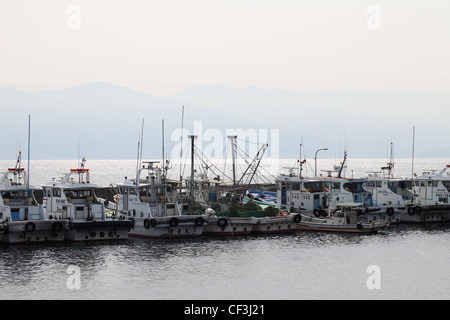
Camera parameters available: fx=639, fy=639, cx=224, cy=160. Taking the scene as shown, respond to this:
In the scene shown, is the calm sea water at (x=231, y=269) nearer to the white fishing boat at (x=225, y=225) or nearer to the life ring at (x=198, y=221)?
the life ring at (x=198, y=221)

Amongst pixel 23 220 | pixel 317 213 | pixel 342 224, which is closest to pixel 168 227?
pixel 23 220

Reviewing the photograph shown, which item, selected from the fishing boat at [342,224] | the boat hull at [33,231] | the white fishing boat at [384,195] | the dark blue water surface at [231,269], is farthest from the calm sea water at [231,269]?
the white fishing boat at [384,195]

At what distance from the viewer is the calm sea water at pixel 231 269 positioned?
33000mm

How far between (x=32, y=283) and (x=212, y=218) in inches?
720

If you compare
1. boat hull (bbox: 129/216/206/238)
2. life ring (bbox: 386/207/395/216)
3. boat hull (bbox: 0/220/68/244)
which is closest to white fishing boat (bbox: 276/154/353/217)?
life ring (bbox: 386/207/395/216)

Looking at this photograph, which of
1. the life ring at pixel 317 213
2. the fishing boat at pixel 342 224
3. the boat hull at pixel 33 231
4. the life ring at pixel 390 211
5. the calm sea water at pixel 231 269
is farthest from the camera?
the life ring at pixel 390 211

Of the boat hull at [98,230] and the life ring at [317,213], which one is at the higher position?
the life ring at [317,213]

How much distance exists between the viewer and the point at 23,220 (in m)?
45.2

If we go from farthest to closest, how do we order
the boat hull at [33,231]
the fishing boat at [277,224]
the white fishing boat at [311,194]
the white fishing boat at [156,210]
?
1. the white fishing boat at [311,194]
2. the fishing boat at [277,224]
3. the white fishing boat at [156,210]
4. the boat hull at [33,231]

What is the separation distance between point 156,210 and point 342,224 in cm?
1535

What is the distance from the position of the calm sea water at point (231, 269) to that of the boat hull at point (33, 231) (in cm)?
82
